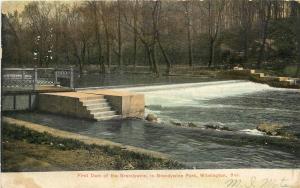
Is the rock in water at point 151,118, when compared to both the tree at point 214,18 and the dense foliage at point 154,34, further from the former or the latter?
the tree at point 214,18

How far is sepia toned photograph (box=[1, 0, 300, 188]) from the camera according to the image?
3645mm

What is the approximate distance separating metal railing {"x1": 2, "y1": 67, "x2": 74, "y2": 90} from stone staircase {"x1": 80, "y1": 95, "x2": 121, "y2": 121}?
0.18 m

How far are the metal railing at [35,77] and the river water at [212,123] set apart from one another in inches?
8.1

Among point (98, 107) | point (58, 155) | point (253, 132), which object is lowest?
point (58, 155)

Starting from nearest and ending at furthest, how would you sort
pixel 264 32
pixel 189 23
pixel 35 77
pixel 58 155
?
pixel 58 155
pixel 35 77
pixel 189 23
pixel 264 32

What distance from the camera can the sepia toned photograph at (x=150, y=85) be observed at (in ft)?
12.0

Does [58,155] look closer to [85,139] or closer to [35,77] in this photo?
[85,139]

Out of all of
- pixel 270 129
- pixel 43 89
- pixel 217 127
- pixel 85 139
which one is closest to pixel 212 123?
pixel 217 127

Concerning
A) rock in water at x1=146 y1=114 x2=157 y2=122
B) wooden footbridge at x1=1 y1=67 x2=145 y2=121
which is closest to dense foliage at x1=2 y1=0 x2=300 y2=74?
wooden footbridge at x1=1 y1=67 x2=145 y2=121

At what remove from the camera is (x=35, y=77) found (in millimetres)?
3787

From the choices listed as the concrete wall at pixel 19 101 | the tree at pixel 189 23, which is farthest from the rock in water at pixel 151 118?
the concrete wall at pixel 19 101

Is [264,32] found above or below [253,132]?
above

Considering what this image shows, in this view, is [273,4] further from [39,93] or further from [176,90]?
[39,93]

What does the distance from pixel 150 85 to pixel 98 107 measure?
1.27 ft
